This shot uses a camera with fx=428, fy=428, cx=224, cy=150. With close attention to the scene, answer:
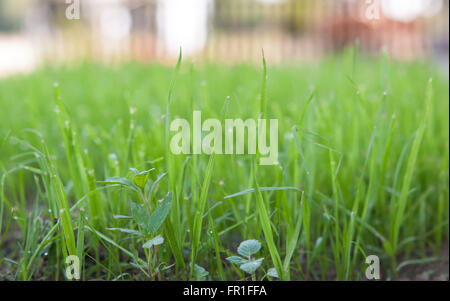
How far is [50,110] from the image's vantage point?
1.86 metres

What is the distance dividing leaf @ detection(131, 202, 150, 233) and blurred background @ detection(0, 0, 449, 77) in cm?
404

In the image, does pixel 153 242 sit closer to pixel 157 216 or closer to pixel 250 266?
pixel 157 216

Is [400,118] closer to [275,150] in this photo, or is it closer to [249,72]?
[275,150]

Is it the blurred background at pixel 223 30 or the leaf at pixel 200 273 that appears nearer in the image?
the leaf at pixel 200 273

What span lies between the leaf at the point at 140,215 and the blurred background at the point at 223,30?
13.2ft

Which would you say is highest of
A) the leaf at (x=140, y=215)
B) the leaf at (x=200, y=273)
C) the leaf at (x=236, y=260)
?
the leaf at (x=140, y=215)

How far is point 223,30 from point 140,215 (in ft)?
23.1

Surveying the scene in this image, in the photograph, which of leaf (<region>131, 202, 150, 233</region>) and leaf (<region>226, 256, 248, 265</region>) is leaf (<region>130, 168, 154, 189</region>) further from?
leaf (<region>226, 256, 248, 265</region>)

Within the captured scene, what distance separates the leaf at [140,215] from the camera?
0.67 metres

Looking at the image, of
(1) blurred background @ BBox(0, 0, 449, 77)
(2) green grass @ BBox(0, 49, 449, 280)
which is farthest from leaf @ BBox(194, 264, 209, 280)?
(1) blurred background @ BBox(0, 0, 449, 77)

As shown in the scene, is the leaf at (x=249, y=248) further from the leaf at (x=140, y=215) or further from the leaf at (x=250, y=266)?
the leaf at (x=140, y=215)

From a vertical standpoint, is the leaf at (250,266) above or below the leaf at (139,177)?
below

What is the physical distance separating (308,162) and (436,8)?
4.53m

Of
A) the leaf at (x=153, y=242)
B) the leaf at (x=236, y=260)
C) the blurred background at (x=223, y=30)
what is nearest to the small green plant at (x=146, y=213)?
the leaf at (x=153, y=242)
